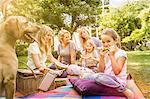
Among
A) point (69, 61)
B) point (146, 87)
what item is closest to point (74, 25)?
point (146, 87)

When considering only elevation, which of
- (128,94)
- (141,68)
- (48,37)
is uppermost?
(48,37)

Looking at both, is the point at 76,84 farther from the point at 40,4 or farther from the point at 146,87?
the point at 40,4

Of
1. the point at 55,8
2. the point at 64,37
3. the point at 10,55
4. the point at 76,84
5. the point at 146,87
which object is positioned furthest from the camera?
the point at 55,8

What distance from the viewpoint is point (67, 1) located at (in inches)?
385

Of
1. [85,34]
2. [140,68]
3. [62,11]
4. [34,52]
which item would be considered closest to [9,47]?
[34,52]

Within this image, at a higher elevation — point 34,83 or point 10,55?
point 10,55

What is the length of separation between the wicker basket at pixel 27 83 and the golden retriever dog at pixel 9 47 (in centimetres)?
67

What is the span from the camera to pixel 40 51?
3422mm

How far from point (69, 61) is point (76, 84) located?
934 mm

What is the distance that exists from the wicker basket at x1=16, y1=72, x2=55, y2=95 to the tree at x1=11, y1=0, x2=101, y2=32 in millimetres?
6587

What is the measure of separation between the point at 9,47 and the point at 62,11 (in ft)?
24.8

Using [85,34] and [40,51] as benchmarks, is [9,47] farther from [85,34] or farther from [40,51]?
[85,34]

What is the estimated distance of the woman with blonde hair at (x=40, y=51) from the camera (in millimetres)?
3252

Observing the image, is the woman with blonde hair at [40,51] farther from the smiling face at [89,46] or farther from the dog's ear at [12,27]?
the dog's ear at [12,27]
